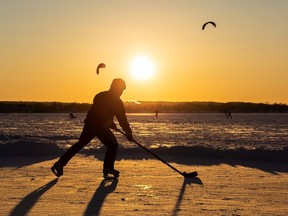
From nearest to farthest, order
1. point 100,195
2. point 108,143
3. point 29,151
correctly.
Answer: point 100,195 → point 108,143 → point 29,151

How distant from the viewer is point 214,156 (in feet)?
43.8

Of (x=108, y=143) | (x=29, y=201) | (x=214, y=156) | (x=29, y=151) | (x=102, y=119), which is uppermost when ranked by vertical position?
(x=102, y=119)

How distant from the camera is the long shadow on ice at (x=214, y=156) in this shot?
39.3 ft

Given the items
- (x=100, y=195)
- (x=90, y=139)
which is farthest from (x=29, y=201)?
(x=90, y=139)

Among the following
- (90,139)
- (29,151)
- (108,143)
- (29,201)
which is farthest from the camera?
(29,151)

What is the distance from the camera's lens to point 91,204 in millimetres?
7094

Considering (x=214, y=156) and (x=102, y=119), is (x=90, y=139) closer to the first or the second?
(x=102, y=119)

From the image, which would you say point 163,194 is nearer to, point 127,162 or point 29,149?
point 127,162

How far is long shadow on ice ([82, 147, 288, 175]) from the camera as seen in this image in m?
12.0

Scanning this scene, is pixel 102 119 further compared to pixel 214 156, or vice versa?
pixel 214 156

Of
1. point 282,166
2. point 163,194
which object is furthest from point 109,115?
point 282,166

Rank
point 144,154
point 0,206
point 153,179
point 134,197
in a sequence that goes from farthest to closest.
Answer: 1. point 144,154
2. point 153,179
3. point 134,197
4. point 0,206

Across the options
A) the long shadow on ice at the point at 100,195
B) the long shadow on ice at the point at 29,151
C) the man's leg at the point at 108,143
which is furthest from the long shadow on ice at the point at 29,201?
the long shadow on ice at the point at 29,151

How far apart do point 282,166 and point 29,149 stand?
240 inches
